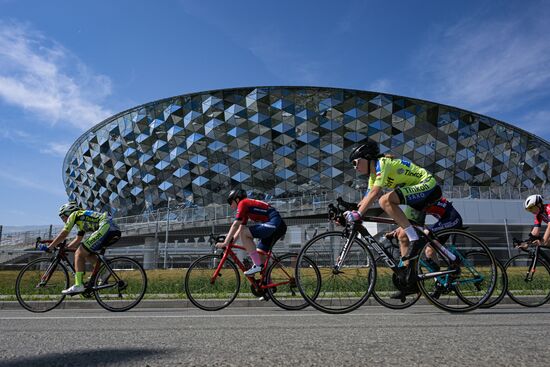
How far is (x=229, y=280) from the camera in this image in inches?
214

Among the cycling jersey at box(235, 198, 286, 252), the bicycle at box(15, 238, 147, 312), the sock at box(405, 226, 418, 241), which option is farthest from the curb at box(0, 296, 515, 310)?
the sock at box(405, 226, 418, 241)

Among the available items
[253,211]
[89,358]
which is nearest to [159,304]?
[253,211]

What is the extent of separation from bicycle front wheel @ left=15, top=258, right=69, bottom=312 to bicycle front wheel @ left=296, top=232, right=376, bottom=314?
4.04 meters

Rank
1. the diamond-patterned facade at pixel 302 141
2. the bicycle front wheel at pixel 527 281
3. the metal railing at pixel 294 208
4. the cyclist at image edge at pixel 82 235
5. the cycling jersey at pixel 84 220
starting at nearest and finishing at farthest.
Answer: the bicycle front wheel at pixel 527 281 < the cyclist at image edge at pixel 82 235 < the cycling jersey at pixel 84 220 < the metal railing at pixel 294 208 < the diamond-patterned facade at pixel 302 141

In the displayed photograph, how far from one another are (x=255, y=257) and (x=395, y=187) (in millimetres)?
2161

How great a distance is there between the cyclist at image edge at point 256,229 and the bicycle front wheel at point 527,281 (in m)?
3.09

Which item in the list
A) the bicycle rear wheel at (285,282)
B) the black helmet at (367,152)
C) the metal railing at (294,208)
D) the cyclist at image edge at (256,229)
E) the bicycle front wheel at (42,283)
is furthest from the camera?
the metal railing at (294,208)

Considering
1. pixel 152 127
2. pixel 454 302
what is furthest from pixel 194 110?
pixel 454 302

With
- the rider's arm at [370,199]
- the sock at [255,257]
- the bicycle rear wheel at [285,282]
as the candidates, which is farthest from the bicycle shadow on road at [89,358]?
the sock at [255,257]

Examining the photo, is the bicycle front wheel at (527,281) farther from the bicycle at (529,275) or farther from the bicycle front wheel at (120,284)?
the bicycle front wheel at (120,284)

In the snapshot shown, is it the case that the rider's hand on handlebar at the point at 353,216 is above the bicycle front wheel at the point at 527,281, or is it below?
above

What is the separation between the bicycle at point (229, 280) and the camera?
16.8 feet

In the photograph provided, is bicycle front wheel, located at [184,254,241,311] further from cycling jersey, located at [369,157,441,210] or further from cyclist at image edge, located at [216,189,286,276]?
cycling jersey, located at [369,157,441,210]

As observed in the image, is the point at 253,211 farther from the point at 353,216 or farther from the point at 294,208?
the point at 294,208
